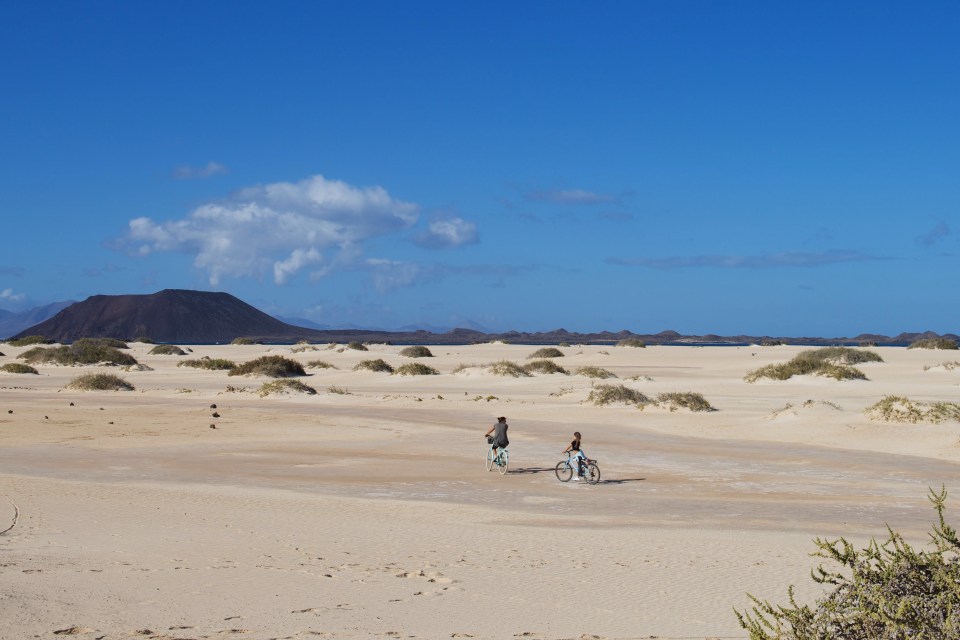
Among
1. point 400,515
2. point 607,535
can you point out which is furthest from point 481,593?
point 400,515

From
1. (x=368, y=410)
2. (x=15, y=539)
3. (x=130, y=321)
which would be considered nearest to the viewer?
(x=15, y=539)

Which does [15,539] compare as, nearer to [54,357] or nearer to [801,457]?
[801,457]

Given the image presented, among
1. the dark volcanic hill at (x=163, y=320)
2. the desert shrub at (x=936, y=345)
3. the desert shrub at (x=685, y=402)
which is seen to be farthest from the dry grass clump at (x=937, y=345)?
the dark volcanic hill at (x=163, y=320)

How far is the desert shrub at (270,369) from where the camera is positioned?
52.6m

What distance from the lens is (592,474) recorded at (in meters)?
19.2

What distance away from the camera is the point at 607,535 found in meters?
13.5

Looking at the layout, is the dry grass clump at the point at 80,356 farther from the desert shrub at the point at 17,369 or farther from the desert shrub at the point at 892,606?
the desert shrub at the point at 892,606

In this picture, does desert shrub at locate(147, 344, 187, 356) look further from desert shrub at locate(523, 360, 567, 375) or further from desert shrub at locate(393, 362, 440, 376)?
desert shrub at locate(523, 360, 567, 375)

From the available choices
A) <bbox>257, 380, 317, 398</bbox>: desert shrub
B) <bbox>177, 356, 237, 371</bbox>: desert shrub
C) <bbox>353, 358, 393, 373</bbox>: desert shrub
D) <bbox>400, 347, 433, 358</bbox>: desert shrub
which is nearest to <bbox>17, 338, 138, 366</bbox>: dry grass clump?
<bbox>177, 356, 237, 371</bbox>: desert shrub

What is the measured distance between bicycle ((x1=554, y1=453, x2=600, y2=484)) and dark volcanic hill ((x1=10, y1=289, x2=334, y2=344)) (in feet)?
452

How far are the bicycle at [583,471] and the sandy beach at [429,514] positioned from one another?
0.24 meters

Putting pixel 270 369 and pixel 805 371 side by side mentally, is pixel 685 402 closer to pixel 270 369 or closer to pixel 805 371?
pixel 805 371

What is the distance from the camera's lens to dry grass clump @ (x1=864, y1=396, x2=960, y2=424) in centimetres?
2694

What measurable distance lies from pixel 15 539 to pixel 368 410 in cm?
2488
